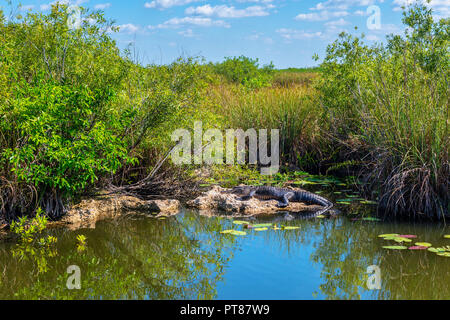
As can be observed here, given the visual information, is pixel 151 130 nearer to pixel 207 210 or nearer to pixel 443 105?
pixel 207 210

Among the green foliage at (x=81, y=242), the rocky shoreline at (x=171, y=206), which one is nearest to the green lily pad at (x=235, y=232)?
the rocky shoreline at (x=171, y=206)

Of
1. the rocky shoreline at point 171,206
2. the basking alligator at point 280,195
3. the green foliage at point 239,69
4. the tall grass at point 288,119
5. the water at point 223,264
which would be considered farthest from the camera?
the green foliage at point 239,69

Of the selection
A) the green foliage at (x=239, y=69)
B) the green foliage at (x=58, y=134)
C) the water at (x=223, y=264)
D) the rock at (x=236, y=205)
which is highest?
the green foliage at (x=239, y=69)

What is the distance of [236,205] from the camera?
811 cm

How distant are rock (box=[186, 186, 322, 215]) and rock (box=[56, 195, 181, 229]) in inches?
17.2

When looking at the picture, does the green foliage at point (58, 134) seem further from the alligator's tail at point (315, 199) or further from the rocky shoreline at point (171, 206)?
the alligator's tail at point (315, 199)

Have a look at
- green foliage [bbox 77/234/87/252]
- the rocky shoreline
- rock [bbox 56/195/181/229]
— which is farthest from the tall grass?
green foliage [bbox 77/234/87/252]

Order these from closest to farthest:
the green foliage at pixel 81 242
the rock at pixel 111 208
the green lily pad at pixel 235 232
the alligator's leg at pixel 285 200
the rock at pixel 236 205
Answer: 1. the green foliage at pixel 81 242
2. the green lily pad at pixel 235 232
3. the rock at pixel 111 208
4. the rock at pixel 236 205
5. the alligator's leg at pixel 285 200

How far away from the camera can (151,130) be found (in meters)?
8.04

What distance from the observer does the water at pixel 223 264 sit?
15.5ft

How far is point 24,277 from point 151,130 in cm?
354

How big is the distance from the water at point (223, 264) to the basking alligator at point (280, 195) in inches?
41.9

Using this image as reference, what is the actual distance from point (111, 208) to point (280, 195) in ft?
9.86

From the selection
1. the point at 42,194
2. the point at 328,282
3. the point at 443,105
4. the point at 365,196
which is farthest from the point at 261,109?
the point at 328,282
